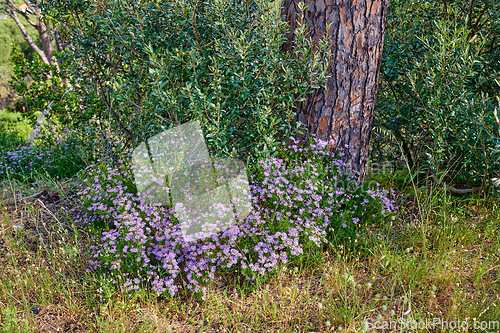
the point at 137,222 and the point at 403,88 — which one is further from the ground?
the point at 403,88

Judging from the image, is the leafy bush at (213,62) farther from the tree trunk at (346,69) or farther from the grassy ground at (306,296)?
the grassy ground at (306,296)

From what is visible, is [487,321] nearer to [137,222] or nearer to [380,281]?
[380,281]

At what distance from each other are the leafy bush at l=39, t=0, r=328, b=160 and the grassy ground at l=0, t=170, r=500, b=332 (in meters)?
1.26

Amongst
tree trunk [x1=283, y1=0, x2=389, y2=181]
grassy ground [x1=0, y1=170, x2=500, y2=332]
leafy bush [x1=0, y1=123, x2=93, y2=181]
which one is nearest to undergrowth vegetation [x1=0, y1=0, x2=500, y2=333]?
grassy ground [x1=0, y1=170, x2=500, y2=332]

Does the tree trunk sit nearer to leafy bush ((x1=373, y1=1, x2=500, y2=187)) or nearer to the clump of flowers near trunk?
the clump of flowers near trunk

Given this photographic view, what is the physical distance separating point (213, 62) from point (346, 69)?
1351 millimetres

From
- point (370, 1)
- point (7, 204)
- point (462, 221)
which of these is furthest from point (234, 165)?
point (7, 204)

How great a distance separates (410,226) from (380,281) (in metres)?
0.80

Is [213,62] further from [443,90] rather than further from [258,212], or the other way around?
[443,90]

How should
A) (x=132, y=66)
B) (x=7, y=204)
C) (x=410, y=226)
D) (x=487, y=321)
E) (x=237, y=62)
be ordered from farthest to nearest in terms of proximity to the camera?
1. (x=7, y=204)
2. (x=132, y=66)
3. (x=410, y=226)
4. (x=237, y=62)
5. (x=487, y=321)

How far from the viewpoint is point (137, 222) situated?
2746 mm

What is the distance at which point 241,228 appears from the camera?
285cm

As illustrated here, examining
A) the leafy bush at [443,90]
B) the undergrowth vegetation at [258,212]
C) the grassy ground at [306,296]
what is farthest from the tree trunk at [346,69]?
the grassy ground at [306,296]

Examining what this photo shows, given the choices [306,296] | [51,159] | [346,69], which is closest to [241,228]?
[306,296]
